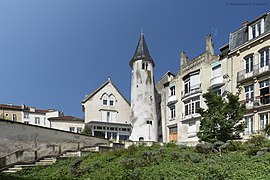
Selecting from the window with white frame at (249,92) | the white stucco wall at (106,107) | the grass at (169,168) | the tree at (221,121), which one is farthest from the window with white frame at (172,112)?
the grass at (169,168)

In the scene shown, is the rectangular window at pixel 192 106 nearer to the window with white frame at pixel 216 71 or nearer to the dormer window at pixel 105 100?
the window with white frame at pixel 216 71

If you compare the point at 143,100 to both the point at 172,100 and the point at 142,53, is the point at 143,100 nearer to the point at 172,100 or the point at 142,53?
the point at 172,100

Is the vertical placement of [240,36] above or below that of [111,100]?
above

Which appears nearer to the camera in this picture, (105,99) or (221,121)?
(221,121)

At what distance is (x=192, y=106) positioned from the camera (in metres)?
31.4

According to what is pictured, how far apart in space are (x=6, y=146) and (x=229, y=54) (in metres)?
23.7

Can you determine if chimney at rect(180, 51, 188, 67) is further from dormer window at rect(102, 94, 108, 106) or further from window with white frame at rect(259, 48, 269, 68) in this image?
dormer window at rect(102, 94, 108, 106)

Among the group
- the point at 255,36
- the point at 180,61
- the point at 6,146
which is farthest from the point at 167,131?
the point at 6,146

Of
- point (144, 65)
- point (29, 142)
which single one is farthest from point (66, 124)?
point (29, 142)

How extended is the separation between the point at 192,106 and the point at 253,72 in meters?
9.12

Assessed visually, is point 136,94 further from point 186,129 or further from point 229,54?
point 229,54

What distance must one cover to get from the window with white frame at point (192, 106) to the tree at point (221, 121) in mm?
12665

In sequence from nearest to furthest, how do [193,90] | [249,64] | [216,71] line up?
[249,64] < [216,71] < [193,90]

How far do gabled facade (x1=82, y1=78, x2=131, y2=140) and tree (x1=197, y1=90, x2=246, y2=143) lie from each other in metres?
19.9
